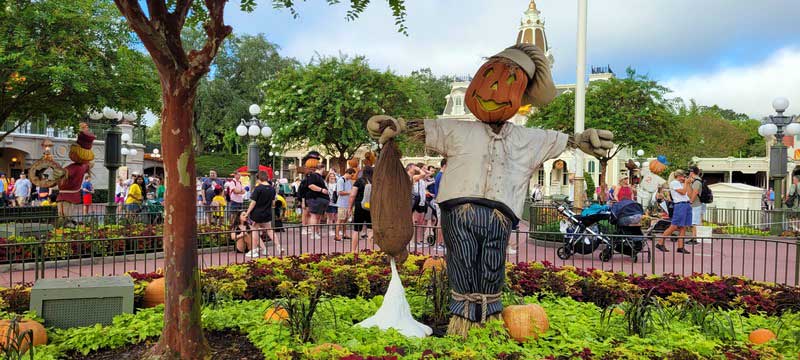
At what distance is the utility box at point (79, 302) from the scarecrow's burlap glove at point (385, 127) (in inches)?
109

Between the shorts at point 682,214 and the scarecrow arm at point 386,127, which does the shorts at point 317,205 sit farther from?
the scarecrow arm at point 386,127

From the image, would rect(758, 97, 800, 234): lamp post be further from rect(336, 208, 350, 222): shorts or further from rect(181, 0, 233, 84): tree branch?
rect(181, 0, 233, 84): tree branch

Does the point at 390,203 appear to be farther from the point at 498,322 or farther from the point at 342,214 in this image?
the point at 342,214

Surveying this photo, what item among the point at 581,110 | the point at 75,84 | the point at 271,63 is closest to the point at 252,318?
the point at 75,84

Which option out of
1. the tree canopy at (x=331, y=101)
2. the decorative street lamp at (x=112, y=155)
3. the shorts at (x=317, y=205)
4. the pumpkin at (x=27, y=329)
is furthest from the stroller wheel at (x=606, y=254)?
the tree canopy at (x=331, y=101)

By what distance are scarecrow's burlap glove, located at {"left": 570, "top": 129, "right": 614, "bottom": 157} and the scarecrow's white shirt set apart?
270 mm

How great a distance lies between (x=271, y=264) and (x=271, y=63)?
41409 mm

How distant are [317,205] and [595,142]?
8.33 meters

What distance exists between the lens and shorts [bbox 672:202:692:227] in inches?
468

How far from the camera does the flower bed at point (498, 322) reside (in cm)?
430

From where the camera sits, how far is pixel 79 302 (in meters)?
5.13

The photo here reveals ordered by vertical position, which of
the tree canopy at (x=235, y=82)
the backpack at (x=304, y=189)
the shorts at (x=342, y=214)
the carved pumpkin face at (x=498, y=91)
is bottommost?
Answer: the shorts at (x=342, y=214)

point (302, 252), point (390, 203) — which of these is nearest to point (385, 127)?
point (390, 203)

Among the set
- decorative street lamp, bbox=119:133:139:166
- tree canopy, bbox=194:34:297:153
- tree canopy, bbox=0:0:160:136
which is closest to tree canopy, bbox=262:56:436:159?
decorative street lamp, bbox=119:133:139:166
